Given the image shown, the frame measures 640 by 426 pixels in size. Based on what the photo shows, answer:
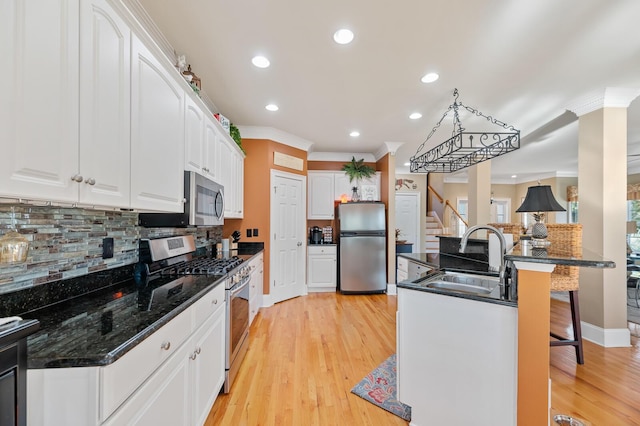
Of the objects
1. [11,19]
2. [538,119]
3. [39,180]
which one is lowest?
[39,180]

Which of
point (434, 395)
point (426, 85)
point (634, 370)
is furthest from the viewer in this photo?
point (426, 85)

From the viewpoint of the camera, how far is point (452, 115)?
3.29 m

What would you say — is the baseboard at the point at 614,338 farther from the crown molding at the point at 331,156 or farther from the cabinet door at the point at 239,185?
the cabinet door at the point at 239,185

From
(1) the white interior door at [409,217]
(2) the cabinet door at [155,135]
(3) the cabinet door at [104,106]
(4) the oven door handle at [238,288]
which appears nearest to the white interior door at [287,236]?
(4) the oven door handle at [238,288]

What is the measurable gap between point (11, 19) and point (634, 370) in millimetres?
4420

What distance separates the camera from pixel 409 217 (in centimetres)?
675

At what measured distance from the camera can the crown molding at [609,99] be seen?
259 cm

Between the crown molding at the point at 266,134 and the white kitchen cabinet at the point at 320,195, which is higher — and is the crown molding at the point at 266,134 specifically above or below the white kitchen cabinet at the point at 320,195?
above

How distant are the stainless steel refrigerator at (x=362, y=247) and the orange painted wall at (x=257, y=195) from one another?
4.76 ft

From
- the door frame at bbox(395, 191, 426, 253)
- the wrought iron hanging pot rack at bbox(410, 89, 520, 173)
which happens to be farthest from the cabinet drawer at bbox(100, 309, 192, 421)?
the door frame at bbox(395, 191, 426, 253)

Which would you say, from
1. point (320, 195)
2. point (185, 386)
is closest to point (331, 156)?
point (320, 195)

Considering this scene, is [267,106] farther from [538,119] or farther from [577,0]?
[538,119]

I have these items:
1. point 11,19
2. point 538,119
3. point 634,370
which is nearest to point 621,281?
point 634,370

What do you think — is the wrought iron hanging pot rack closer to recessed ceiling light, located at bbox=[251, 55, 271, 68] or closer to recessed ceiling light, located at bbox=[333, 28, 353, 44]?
recessed ceiling light, located at bbox=[333, 28, 353, 44]
